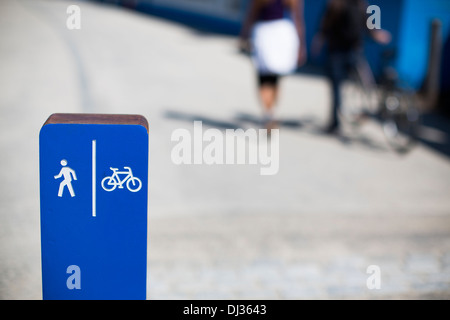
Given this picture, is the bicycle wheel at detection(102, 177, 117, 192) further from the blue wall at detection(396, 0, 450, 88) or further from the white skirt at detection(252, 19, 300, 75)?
the blue wall at detection(396, 0, 450, 88)

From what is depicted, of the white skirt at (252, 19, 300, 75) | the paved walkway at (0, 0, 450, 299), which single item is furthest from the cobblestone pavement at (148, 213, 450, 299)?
the white skirt at (252, 19, 300, 75)

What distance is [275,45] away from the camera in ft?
Answer: 24.7

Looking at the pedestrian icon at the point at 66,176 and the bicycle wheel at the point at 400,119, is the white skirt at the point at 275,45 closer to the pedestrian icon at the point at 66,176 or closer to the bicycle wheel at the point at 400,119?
the bicycle wheel at the point at 400,119

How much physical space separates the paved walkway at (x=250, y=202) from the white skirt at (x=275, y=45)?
1030 mm

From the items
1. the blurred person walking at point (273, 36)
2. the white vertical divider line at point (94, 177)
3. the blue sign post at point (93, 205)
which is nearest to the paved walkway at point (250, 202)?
the blurred person walking at point (273, 36)

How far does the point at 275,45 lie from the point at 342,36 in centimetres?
105

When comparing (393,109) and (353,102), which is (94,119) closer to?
(393,109)

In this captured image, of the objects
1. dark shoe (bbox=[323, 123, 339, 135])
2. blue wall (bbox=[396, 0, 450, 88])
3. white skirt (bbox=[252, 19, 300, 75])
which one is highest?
blue wall (bbox=[396, 0, 450, 88])

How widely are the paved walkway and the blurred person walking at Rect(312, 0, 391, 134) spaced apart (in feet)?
2.81

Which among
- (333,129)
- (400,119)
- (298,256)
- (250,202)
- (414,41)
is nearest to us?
(298,256)

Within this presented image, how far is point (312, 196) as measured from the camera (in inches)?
238

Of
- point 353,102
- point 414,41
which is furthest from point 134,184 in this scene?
point 414,41

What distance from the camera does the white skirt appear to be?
750 centimetres
